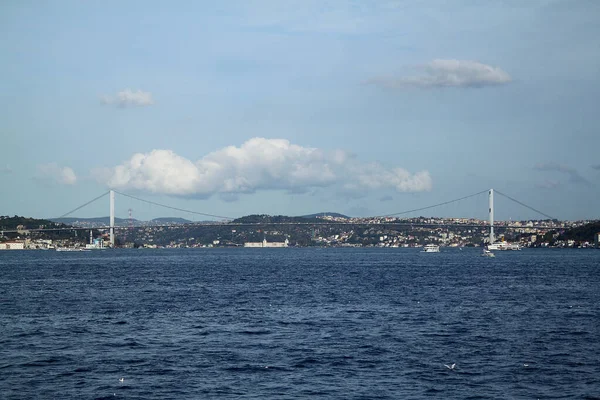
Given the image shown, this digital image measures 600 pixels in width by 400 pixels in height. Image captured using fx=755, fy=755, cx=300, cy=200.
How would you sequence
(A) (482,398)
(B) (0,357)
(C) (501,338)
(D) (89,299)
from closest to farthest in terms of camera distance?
(A) (482,398) → (B) (0,357) → (C) (501,338) → (D) (89,299)

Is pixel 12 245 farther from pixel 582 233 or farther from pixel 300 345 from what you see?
pixel 300 345

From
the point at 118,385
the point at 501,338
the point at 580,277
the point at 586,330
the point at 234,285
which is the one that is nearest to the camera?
the point at 118,385

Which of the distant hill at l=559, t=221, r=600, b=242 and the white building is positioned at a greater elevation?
the distant hill at l=559, t=221, r=600, b=242

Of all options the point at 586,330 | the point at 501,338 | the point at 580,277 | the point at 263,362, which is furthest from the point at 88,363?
the point at 580,277

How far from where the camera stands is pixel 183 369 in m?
21.5

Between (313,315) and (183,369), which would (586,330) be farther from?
(183,369)

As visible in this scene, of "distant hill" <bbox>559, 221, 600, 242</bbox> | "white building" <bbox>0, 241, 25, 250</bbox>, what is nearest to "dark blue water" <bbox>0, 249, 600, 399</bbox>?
"distant hill" <bbox>559, 221, 600, 242</bbox>

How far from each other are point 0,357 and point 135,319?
366 inches

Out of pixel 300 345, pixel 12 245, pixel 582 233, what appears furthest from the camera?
pixel 12 245

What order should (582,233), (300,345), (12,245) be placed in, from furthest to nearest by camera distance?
(12,245) → (582,233) → (300,345)

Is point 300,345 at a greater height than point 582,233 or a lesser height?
lesser

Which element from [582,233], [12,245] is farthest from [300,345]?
[12,245]

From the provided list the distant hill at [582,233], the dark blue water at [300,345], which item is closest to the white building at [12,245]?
the distant hill at [582,233]

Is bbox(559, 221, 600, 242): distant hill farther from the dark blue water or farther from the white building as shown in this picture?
the dark blue water
